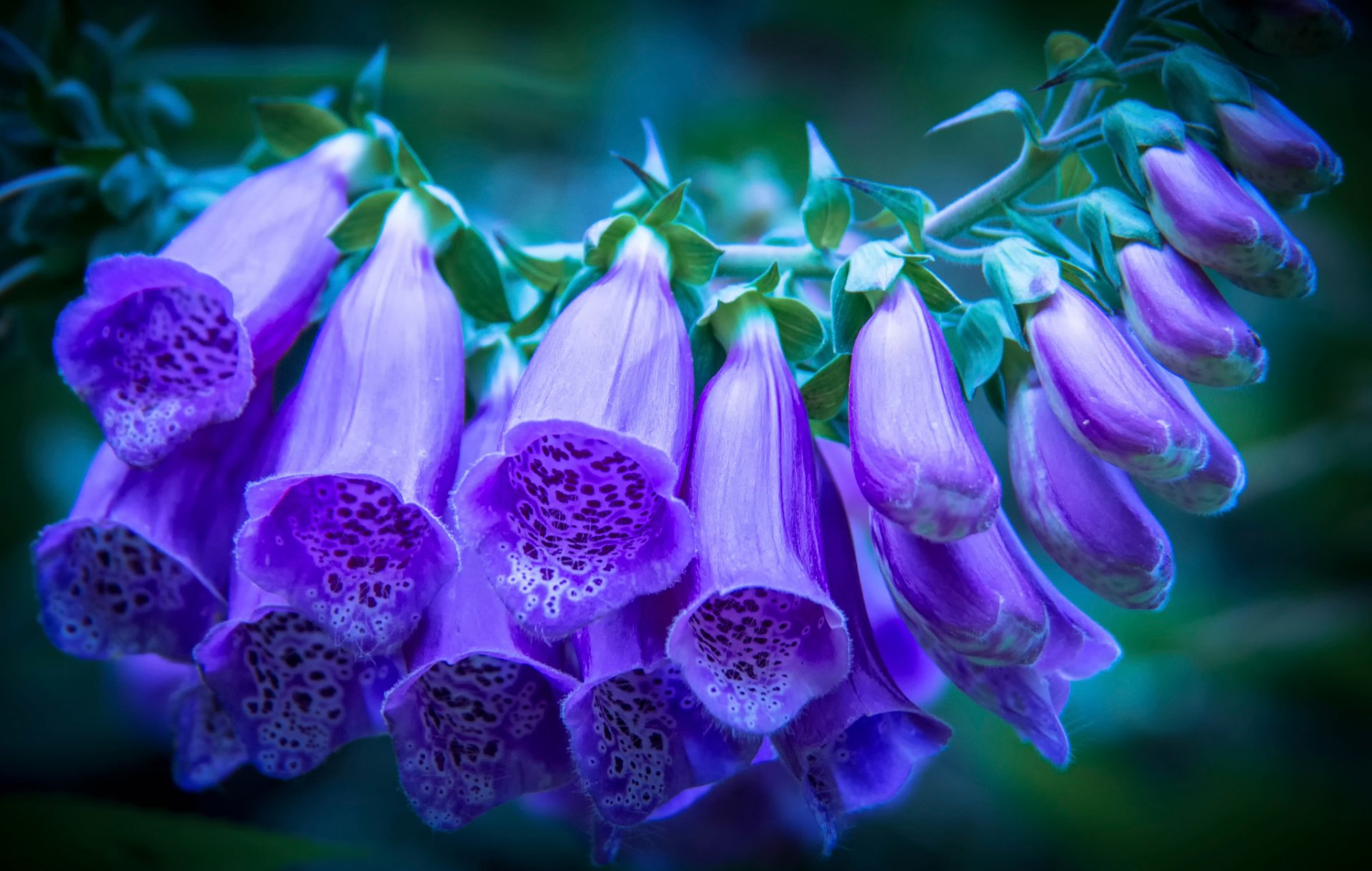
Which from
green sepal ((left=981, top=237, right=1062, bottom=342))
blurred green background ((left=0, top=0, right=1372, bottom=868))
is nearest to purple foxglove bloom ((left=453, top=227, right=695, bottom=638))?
green sepal ((left=981, top=237, right=1062, bottom=342))

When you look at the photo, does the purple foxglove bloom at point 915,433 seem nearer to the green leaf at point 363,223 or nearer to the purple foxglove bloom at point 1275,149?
the purple foxglove bloom at point 1275,149

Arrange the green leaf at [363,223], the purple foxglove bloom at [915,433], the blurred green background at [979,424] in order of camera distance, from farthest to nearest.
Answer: the blurred green background at [979,424] < the green leaf at [363,223] < the purple foxglove bloom at [915,433]

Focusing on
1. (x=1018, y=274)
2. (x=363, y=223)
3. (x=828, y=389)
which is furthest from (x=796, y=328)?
(x=363, y=223)

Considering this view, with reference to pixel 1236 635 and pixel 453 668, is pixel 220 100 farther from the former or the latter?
pixel 1236 635

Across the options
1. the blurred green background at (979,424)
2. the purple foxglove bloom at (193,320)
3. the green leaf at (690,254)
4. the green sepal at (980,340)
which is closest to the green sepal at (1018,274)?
the green sepal at (980,340)

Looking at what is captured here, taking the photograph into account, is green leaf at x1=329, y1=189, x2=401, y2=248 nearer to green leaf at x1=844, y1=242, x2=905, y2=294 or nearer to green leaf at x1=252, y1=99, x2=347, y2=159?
green leaf at x1=252, y1=99, x2=347, y2=159

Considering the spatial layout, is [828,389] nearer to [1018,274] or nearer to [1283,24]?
[1018,274]

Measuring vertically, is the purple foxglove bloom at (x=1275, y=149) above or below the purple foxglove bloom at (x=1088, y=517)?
above
